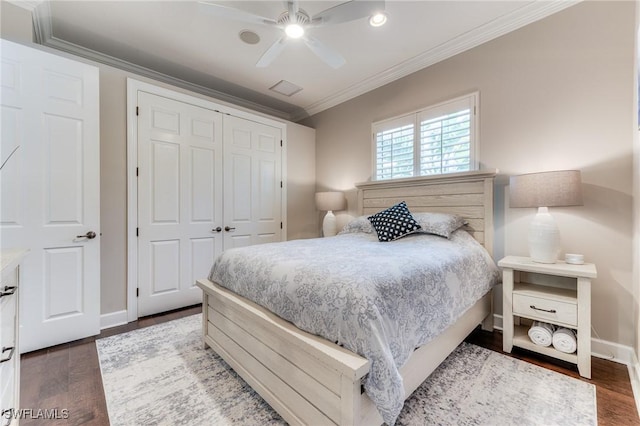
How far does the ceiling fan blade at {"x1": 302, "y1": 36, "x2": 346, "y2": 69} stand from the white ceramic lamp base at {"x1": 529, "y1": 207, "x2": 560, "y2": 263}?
2061mm

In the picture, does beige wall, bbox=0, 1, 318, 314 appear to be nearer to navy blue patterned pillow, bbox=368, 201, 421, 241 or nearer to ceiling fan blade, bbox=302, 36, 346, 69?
ceiling fan blade, bbox=302, 36, 346, 69

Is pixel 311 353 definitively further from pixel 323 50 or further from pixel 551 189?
pixel 323 50

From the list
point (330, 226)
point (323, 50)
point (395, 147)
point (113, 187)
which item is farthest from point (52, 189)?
point (395, 147)

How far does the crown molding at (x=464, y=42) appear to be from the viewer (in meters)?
2.21

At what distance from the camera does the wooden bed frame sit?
1080mm

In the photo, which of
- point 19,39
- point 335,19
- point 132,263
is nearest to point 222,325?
point 132,263

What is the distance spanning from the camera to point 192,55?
2.95 meters

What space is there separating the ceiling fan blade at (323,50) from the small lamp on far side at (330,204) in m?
1.79

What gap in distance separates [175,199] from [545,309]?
3.52 meters

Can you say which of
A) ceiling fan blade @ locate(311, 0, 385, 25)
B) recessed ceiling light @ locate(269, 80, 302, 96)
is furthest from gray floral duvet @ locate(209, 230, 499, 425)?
recessed ceiling light @ locate(269, 80, 302, 96)

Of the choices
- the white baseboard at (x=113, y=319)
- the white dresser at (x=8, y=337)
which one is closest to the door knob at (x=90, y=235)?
the white baseboard at (x=113, y=319)

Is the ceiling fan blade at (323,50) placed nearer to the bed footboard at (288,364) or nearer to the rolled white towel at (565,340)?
the bed footboard at (288,364)

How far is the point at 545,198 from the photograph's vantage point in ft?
6.19

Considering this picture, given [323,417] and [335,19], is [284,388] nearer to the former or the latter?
[323,417]
